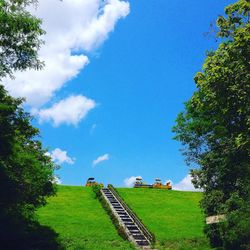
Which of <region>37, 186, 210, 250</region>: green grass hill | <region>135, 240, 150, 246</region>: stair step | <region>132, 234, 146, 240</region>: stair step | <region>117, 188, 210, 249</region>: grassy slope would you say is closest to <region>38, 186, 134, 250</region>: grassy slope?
<region>37, 186, 210, 250</region>: green grass hill

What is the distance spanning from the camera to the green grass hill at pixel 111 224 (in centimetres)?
3653

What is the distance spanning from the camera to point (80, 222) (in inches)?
1708

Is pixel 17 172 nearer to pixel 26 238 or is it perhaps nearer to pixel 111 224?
pixel 26 238

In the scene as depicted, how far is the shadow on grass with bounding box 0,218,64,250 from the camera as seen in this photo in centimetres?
2927

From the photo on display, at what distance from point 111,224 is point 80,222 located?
2917 millimetres

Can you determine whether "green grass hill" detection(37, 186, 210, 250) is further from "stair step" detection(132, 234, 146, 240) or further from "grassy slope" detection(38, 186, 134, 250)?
"stair step" detection(132, 234, 146, 240)

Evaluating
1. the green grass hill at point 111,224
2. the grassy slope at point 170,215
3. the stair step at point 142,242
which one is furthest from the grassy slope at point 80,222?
the grassy slope at point 170,215

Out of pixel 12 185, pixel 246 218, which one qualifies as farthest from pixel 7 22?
pixel 246 218

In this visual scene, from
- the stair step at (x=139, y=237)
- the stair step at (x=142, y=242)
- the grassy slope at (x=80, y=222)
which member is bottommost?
the stair step at (x=142, y=242)

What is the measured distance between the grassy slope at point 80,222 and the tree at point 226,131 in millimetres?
7956

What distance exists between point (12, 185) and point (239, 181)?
1672 cm

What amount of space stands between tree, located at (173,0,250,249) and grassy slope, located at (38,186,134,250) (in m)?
7.96

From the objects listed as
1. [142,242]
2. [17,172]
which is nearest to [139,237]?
[142,242]

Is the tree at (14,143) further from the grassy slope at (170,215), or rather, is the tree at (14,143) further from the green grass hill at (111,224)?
the grassy slope at (170,215)
